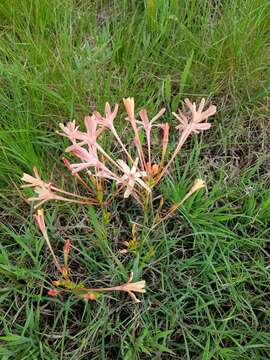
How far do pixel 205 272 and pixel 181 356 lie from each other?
0.84ft

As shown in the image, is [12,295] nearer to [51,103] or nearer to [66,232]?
[66,232]

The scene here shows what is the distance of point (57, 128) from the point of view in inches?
70.0

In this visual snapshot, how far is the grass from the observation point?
1.51m

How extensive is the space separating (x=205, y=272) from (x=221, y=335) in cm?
19

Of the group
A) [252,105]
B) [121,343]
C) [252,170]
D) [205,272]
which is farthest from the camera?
[252,105]

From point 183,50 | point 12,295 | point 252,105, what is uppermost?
point 183,50

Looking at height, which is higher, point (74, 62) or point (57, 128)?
point (74, 62)

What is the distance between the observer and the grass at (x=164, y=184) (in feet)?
4.96

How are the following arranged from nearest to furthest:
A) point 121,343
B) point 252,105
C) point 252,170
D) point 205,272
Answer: point 121,343, point 205,272, point 252,170, point 252,105

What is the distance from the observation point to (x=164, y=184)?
1.68 metres

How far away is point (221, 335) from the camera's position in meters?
1.50

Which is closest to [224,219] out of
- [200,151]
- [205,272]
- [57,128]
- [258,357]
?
[205,272]

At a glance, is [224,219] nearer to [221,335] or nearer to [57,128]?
[221,335]

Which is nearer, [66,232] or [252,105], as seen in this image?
[66,232]
